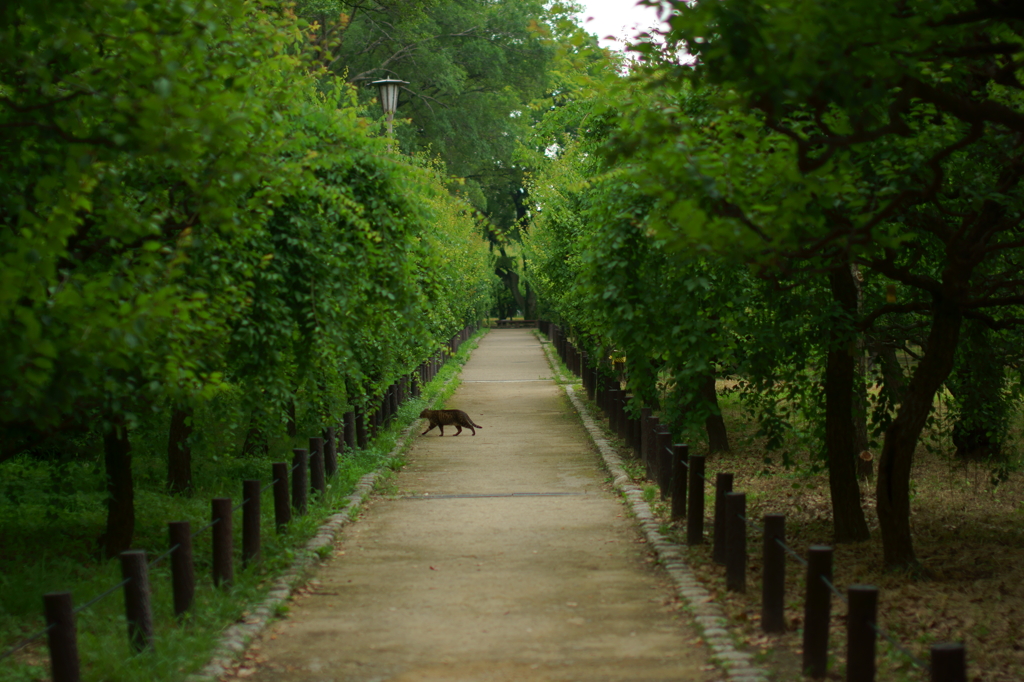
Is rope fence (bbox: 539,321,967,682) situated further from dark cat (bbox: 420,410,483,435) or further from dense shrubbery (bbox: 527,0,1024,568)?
dark cat (bbox: 420,410,483,435)

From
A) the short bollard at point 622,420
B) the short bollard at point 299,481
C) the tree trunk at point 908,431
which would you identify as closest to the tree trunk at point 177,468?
the short bollard at point 299,481

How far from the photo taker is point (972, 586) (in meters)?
7.60

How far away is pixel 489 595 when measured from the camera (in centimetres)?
738

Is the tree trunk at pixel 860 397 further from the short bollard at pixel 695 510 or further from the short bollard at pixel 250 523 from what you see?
the short bollard at pixel 250 523

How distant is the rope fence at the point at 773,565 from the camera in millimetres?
4820

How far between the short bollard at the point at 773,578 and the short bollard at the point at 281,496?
14.8ft

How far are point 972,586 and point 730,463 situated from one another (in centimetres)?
652

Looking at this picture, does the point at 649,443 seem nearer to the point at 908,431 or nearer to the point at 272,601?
the point at 908,431

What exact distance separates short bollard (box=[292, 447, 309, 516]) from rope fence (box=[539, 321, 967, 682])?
3.68 m

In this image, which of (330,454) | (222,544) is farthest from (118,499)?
(330,454)

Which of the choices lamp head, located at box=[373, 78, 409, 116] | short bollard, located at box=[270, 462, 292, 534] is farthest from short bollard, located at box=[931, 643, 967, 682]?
lamp head, located at box=[373, 78, 409, 116]

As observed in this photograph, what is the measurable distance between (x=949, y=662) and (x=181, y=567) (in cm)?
467

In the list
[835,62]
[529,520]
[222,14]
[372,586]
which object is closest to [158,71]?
[222,14]

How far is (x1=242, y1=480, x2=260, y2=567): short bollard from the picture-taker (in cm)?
786
